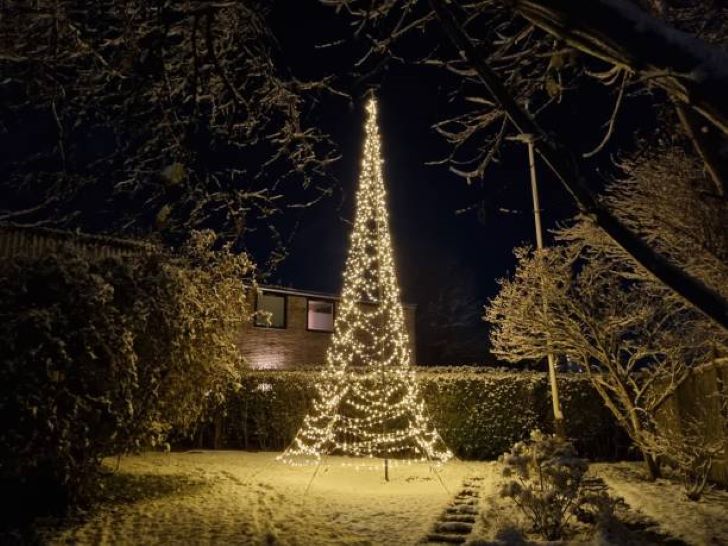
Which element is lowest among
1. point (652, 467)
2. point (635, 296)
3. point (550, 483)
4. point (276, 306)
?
point (652, 467)

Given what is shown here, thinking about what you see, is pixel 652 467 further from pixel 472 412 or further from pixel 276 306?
pixel 276 306

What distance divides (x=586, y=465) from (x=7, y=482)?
755 cm

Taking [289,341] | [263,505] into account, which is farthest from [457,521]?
[289,341]

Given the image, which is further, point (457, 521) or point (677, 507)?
point (677, 507)

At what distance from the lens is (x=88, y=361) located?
7.60 m

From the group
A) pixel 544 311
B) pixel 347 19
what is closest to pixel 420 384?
pixel 544 311

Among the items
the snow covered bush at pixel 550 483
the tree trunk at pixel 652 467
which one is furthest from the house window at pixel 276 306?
the snow covered bush at pixel 550 483

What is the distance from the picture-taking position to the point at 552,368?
40.7ft

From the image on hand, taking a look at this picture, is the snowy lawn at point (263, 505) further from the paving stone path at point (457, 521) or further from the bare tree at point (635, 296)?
the bare tree at point (635, 296)

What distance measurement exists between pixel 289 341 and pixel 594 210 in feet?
74.5

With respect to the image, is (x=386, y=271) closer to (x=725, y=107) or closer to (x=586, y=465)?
(x=586, y=465)

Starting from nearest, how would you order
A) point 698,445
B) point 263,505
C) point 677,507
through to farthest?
point 677,507 < point 263,505 < point 698,445

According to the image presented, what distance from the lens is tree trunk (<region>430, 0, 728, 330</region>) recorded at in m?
2.85

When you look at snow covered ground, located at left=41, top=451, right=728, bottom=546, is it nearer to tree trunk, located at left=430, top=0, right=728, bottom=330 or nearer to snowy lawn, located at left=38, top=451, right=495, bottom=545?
snowy lawn, located at left=38, top=451, right=495, bottom=545
